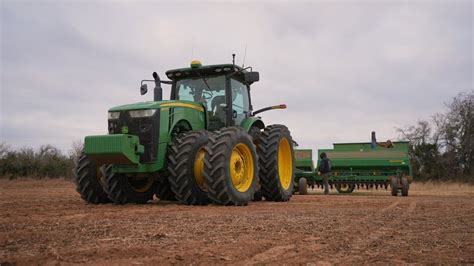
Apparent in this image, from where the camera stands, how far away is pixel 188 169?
7234mm

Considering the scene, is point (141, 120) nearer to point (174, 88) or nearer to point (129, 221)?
point (174, 88)

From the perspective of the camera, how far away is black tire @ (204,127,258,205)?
723 centimetres

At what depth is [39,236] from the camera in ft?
13.3

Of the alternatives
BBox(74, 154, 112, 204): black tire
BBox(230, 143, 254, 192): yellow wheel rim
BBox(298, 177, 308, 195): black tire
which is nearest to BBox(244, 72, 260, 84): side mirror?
BBox(230, 143, 254, 192): yellow wheel rim

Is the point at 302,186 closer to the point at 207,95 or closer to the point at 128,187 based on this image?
the point at 207,95

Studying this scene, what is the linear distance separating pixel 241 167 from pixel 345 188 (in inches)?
366

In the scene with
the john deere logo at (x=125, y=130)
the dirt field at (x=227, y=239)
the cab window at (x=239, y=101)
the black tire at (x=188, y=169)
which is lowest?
the dirt field at (x=227, y=239)

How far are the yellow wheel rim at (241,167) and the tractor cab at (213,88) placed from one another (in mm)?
906

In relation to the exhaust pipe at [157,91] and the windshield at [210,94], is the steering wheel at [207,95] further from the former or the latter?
the exhaust pipe at [157,91]

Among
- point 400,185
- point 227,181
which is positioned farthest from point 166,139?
point 400,185

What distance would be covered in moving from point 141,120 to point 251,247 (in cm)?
439

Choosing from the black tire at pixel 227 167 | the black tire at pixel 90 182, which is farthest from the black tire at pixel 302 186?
the black tire at pixel 90 182

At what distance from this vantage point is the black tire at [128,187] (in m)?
7.77

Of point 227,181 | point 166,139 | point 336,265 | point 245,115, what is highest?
point 245,115
